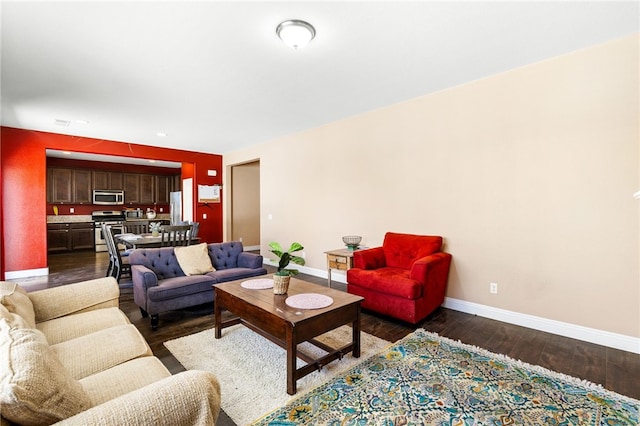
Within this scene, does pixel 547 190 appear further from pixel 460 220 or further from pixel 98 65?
pixel 98 65

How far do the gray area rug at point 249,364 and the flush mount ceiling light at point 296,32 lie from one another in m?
2.56

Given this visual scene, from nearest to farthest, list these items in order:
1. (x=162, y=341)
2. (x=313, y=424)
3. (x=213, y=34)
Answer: (x=313, y=424) → (x=213, y=34) → (x=162, y=341)

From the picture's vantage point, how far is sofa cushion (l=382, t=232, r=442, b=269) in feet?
11.7

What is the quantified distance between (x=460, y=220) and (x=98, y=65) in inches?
164

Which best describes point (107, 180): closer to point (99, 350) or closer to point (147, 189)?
point (147, 189)

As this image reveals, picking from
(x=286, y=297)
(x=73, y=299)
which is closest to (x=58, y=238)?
(x=73, y=299)

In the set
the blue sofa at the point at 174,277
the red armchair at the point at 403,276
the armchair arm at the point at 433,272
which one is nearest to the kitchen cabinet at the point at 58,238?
the blue sofa at the point at 174,277

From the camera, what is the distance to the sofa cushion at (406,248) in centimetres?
357

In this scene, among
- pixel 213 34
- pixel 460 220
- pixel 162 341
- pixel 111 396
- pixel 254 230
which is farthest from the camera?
pixel 254 230

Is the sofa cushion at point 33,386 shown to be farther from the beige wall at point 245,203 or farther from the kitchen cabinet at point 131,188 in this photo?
the kitchen cabinet at point 131,188

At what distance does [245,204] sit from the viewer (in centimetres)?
820

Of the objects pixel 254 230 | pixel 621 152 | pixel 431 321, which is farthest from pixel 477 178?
pixel 254 230

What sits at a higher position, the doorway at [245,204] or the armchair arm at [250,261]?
the doorway at [245,204]

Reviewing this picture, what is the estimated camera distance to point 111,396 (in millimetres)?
1281
